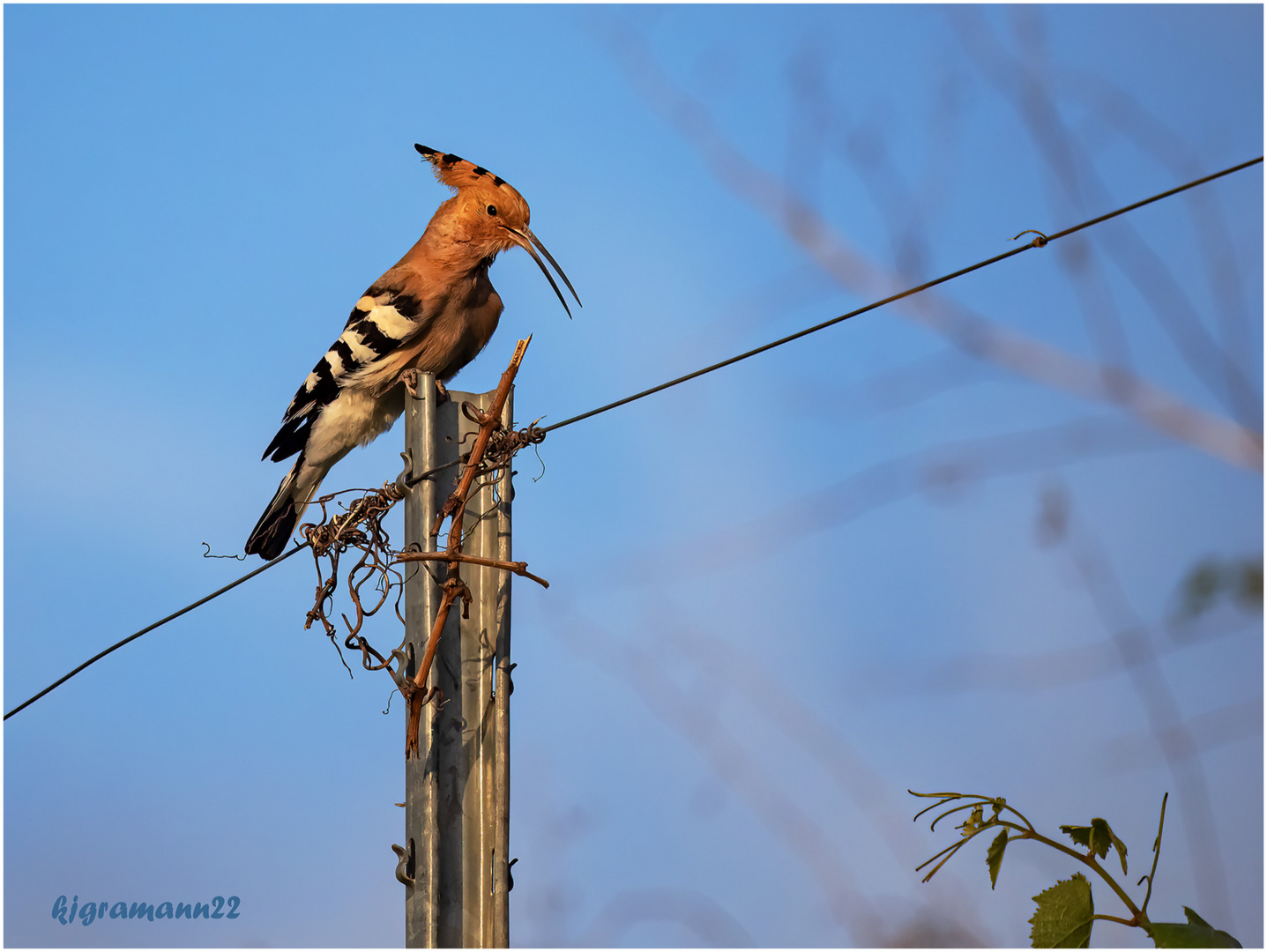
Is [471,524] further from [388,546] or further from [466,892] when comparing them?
[466,892]

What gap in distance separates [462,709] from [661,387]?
80 cm

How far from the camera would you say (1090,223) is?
1.29m

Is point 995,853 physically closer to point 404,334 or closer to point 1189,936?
point 1189,936

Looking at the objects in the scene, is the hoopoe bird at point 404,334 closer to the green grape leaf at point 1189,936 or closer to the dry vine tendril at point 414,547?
the dry vine tendril at point 414,547

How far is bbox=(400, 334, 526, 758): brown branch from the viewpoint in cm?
246

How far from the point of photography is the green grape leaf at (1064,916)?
129cm

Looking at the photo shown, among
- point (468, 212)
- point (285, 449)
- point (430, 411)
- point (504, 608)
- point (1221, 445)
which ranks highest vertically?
point (468, 212)

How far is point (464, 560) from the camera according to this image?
2463mm

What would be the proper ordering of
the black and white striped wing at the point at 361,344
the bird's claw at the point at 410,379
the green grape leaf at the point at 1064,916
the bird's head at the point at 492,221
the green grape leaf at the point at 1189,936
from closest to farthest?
the green grape leaf at the point at 1189,936
the green grape leaf at the point at 1064,916
the bird's claw at the point at 410,379
the black and white striped wing at the point at 361,344
the bird's head at the point at 492,221

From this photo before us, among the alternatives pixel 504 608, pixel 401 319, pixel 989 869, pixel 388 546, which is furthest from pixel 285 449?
pixel 989 869

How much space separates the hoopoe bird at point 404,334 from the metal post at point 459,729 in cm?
114

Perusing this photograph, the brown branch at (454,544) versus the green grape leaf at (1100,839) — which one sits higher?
the brown branch at (454,544)

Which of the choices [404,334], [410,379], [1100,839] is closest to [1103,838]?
[1100,839]

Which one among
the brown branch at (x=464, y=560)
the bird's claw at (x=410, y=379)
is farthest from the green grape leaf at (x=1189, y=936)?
the bird's claw at (x=410, y=379)
